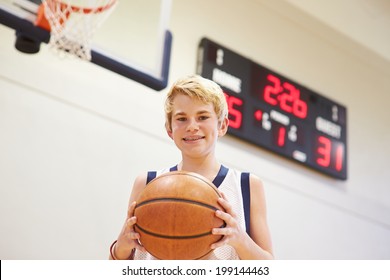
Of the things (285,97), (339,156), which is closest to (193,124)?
(285,97)

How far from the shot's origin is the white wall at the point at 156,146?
8.32 ft

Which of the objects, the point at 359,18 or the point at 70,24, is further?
the point at 359,18

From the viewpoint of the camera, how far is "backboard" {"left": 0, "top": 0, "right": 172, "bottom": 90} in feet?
6.68

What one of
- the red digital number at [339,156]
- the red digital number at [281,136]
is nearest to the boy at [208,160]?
the red digital number at [281,136]

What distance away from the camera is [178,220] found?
122 centimetres

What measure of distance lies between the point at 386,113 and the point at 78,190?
9.47 ft

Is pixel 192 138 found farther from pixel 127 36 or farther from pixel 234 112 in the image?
pixel 234 112

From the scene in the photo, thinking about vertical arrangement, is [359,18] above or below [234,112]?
above

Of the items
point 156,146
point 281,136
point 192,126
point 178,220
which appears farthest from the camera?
point 281,136

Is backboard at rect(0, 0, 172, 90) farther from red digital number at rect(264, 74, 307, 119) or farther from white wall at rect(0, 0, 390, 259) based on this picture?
red digital number at rect(264, 74, 307, 119)

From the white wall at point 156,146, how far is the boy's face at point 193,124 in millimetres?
1300

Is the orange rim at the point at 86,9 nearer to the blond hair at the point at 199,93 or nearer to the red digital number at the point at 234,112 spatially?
the blond hair at the point at 199,93

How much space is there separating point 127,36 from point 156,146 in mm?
659

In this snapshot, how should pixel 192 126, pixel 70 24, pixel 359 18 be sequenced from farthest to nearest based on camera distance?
pixel 359 18 → pixel 70 24 → pixel 192 126
